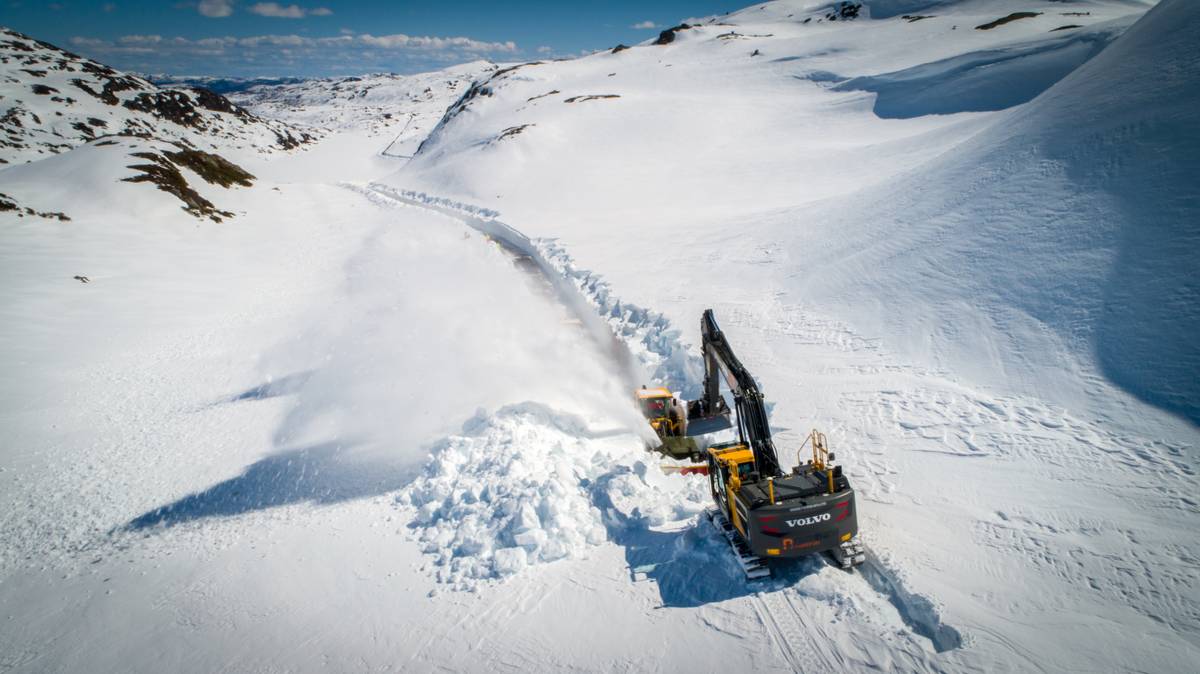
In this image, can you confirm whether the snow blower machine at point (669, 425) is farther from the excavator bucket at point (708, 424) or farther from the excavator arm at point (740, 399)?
the excavator arm at point (740, 399)

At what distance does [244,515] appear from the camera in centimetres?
1079

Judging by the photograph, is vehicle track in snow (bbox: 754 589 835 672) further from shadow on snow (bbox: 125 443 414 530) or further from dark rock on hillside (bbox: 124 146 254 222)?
dark rock on hillside (bbox: 124 146 254 222)

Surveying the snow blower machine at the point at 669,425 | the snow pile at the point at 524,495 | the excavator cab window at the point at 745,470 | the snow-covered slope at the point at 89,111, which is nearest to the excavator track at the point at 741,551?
the snow pile at the point at 524,495

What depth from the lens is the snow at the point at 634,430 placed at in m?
7.46

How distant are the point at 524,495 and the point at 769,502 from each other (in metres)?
4.09

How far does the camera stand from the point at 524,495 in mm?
9516

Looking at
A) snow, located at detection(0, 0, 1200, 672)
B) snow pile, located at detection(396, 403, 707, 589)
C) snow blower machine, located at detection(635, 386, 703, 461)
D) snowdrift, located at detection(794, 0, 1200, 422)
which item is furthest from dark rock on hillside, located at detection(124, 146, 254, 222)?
snowdrift, located at detection(794, 0, 1200, 422)

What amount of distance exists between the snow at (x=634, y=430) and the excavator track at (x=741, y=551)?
0.63 feet

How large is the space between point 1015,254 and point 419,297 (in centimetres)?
2050

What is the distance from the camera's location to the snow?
746cm

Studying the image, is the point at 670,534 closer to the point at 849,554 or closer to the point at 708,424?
the point at 849,554

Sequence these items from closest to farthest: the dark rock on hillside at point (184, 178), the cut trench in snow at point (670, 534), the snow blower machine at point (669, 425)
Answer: the cut trench in snow at point (670, 534), the snow blower machine at point (669, 425), the dark rock on hillside at point (184, 178)

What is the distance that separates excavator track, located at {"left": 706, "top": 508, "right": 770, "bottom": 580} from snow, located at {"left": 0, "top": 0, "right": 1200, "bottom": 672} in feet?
0.63

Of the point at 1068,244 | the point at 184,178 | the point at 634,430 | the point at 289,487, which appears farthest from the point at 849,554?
the point at 184,178
